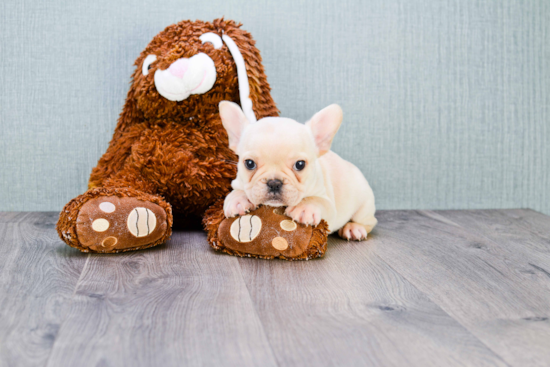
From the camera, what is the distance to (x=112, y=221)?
1101 mm

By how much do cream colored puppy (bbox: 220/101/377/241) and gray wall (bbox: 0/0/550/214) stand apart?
1.95ft

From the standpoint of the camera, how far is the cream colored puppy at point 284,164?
3.49 ft

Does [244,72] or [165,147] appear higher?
[244,72]

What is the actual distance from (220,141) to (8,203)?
2.75ft

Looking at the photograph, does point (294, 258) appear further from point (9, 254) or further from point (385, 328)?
point (9, 254)

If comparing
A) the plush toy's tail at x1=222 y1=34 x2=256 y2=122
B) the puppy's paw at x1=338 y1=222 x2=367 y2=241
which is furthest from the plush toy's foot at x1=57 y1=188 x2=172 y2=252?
the puppy's paw at x1=338 y1=222 x2=367 y2=241

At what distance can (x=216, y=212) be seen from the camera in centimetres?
127

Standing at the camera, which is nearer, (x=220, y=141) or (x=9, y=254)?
(x=9, y=254)

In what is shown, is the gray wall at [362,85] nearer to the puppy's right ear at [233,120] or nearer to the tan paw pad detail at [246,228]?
the puppy's right ear at [233,120]

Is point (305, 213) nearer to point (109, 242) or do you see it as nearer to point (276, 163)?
point (276, 163)

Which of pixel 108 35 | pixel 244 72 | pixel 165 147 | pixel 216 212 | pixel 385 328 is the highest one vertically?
pixel 108 35

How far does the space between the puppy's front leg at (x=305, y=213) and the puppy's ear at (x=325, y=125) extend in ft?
0.44

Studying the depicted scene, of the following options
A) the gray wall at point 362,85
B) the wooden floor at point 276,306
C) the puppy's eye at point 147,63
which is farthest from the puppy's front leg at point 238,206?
the gray wall at point 362,85

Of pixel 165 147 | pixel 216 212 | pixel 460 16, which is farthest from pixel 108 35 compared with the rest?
pixel 460 16
